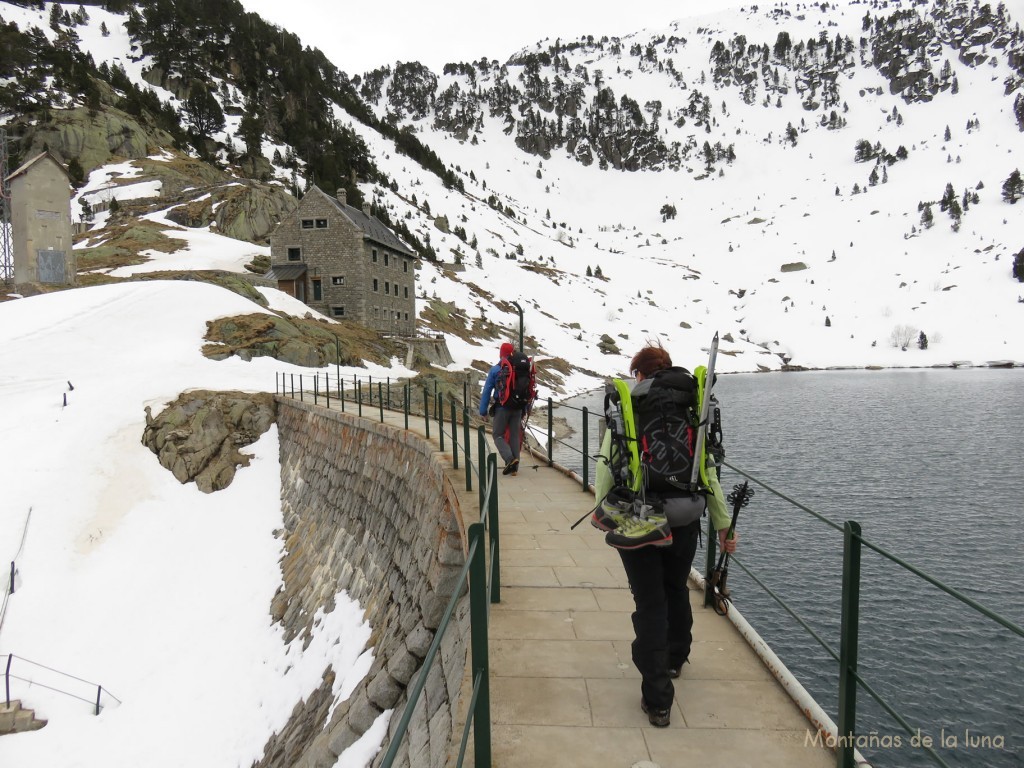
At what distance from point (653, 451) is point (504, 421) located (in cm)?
650

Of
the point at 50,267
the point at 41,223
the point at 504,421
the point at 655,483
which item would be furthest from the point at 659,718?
the point at 41,223

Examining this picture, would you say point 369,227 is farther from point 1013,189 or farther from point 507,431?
point 1013,189

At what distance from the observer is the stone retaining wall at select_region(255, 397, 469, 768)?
566 cm

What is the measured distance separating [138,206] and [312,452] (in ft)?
151

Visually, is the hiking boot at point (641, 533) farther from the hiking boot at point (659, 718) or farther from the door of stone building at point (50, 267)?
the door of stone building at point (50, 267)

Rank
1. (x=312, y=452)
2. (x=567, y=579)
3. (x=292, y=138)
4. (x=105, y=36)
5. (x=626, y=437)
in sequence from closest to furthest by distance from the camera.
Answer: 1. (x=626, y=437)
2. (x=567, y=579)
3. (x=312, y=452)
4. (x=292, y=138)
5. (x=105, y=36)

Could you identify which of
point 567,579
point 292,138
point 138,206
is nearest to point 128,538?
point 567,579

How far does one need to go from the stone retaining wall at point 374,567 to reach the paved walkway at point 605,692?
53cm

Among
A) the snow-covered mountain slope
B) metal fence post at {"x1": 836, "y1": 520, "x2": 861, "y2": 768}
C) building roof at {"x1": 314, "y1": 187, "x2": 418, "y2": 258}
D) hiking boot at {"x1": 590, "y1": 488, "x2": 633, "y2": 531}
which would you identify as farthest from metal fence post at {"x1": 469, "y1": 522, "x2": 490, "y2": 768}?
A: the snow-covered mountain slope

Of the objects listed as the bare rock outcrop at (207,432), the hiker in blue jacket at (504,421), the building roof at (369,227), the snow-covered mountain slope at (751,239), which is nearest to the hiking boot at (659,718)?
the hiker in blue jacket at (504,421)

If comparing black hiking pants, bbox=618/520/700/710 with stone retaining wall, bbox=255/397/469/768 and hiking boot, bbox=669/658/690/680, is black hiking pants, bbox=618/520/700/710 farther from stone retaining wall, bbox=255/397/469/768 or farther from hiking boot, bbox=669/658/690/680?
stone retaining wall, bbox=255/397/469/768

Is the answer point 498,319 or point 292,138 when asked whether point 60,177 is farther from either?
point 292,138

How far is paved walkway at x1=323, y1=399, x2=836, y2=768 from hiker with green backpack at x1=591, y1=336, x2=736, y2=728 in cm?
28

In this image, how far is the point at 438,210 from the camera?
104 metres
